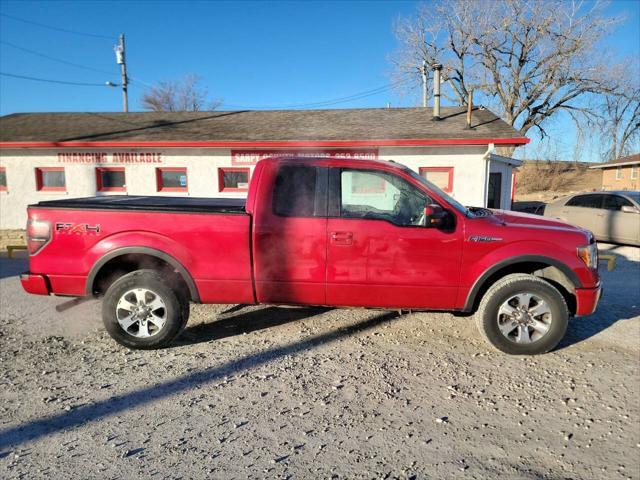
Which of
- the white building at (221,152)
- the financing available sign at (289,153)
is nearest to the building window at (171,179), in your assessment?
the white building at (221,152)

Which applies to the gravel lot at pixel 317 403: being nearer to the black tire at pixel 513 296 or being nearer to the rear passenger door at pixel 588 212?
→ the black tire at pixel 513 296

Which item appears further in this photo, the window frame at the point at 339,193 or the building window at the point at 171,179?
the building window at the point at 171,179

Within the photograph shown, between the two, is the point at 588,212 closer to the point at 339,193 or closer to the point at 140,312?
the point at 339,193

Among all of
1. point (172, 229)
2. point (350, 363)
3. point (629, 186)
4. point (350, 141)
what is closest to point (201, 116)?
point (350, 141)

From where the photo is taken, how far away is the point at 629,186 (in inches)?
1387

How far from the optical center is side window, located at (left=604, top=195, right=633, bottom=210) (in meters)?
9.80

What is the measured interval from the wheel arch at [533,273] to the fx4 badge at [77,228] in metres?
3.67

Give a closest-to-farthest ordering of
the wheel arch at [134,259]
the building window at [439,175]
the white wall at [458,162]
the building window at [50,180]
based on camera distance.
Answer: the wheel arch at [134,259] < the white wall at [458,162] < the building window at [439,175] < the building window at [50,180]

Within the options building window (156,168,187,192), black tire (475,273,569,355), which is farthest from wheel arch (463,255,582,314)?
building window (156,168,187,192)

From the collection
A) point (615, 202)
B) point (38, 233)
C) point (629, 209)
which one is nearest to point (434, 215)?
point (38, 233)

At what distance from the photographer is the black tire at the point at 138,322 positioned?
3.88 meters

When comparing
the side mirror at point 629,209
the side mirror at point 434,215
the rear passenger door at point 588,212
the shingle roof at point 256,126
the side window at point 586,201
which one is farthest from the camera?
the shingle roof at point 256,126

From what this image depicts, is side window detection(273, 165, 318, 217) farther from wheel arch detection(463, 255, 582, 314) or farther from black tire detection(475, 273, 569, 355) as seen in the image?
black tire detection(475, 273, 569, 355)

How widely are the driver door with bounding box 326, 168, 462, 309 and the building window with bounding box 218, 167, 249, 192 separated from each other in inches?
328
